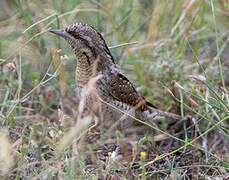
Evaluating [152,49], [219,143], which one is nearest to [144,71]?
[152,49]

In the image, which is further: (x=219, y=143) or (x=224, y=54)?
(x=224, y=54)

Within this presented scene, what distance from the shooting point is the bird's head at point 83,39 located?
131 inches

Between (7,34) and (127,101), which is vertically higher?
(7,34)

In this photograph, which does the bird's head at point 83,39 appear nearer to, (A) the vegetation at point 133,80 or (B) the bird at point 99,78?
(B) the bird at point 99,78

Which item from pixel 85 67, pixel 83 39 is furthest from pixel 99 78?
pixel 83 39

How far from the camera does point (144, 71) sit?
4.85m

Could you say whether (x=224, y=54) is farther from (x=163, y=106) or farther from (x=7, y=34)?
(x=7, y=34)

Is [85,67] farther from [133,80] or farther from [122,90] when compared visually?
[133,80]

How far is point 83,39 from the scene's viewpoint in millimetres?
3344

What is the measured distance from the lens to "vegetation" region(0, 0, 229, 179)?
124 inches

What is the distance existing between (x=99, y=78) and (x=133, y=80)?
1.31 metres

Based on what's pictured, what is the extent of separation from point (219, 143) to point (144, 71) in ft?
4.27

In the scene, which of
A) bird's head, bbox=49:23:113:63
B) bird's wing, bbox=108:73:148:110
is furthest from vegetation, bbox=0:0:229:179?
bird's wing, bbox=108:73:148:110

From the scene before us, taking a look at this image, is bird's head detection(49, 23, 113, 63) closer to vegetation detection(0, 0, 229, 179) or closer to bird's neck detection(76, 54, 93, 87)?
bird's neck detection(76, 54, 93, 87)
